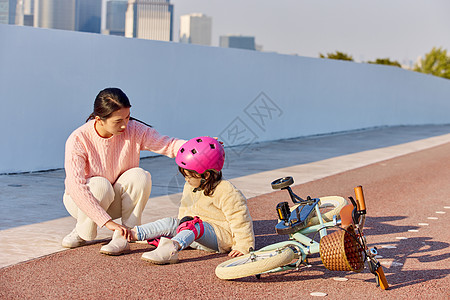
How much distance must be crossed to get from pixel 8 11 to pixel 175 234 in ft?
20.5

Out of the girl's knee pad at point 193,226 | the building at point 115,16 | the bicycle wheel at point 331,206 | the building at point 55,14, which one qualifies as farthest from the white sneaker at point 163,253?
the building at point 115,16

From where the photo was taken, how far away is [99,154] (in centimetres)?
493

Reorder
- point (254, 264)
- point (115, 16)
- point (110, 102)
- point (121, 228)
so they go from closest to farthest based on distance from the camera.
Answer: point (254, 264) → point (121, 228) → point (110, 102) → point (115, 16)

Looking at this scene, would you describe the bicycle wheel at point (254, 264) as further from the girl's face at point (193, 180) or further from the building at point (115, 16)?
the building at point (115, 16)

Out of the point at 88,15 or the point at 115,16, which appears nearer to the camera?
the point at 88,15

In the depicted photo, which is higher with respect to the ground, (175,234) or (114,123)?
(114,123)

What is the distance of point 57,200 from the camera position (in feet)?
23.0

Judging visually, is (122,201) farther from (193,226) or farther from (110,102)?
(110,102)

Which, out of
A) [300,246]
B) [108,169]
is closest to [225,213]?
[300,246]

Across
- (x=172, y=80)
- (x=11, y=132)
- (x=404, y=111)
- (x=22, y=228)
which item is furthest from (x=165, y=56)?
(x=404, y=111)

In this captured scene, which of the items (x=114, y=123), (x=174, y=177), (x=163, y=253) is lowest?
(x=174, y=177)

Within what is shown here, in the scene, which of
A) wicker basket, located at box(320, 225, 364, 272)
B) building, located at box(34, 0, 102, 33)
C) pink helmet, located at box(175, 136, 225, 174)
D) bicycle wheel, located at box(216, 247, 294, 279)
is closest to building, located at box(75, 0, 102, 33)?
building, located at box(34, 0, 102, 33)

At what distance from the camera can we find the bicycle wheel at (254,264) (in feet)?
13.4

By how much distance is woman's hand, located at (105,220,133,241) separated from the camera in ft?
14.8
